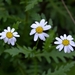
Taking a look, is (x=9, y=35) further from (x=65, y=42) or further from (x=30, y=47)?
(x=30, y=47)

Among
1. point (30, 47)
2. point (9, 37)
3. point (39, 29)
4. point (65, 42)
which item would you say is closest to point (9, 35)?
point (9, 37)

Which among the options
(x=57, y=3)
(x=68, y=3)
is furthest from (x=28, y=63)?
(x=68, y=3)

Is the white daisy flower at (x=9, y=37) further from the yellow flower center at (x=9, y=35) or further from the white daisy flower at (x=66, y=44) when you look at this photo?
the white daisy flower at (x=66, y=44)

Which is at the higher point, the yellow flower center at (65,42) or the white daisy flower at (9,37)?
the white daisy flower at (9,37)

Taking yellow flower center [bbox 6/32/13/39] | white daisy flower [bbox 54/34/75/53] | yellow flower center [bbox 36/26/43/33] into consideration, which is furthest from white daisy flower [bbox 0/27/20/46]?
white daisy flower [bbox 54/34/75/53]

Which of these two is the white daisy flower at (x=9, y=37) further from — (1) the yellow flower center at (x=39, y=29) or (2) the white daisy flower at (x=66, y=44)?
(2) the white daisy flower at (x=66, y=44)

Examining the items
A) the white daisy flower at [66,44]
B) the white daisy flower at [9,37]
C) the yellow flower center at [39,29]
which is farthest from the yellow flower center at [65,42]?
the white daisy flower at [9,37]

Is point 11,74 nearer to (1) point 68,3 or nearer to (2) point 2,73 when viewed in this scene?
(2) point 2,73

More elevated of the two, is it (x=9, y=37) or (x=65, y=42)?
(x=9, y=37)

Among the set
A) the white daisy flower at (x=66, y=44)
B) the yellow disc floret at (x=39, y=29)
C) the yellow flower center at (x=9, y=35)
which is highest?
the yellow flower center at (x=9, y=35)
